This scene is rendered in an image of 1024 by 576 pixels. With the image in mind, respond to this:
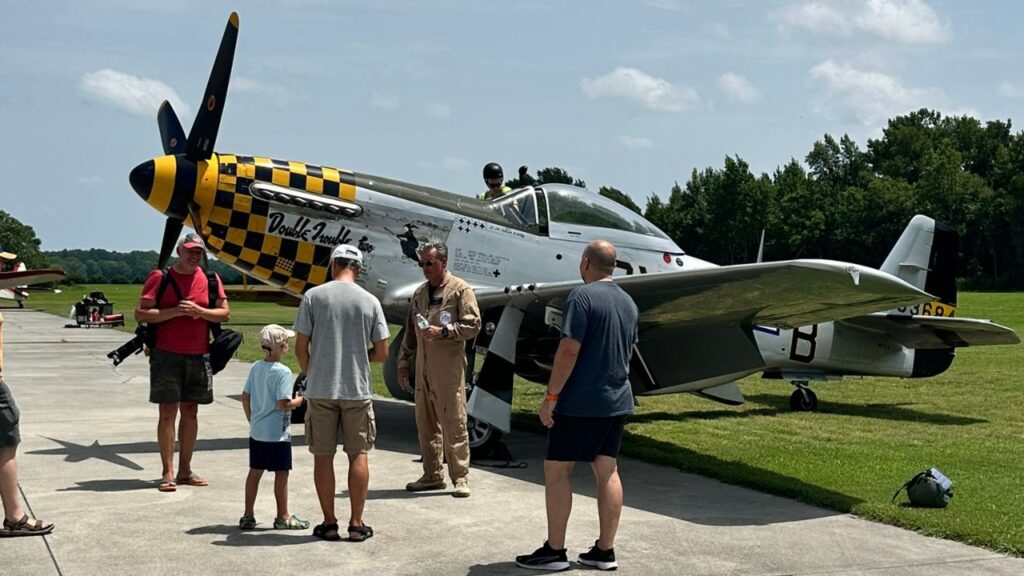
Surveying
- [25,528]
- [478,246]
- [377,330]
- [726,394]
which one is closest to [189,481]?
[25,528]

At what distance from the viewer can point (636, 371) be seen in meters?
9.12

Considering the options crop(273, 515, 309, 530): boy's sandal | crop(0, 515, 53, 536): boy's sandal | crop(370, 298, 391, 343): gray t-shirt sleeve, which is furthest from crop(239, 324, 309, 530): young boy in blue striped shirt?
crop(0, 515, 53, 536): boy's sandal

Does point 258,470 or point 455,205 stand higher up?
point 455,205

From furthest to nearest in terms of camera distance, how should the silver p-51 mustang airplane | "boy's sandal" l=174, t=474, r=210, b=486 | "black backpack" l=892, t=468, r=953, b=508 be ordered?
the silver p-51 mustang airplane, "boy's sandal" l=174, t=474, r=210, b=486, "black backpack" l=892, t=468, r=953, b=508

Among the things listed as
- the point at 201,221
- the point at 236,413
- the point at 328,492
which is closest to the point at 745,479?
the point at 328,492

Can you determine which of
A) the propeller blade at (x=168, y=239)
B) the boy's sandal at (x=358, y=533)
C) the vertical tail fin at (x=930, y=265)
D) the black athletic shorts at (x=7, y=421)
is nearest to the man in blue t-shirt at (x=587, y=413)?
the boy's sandal at (x=358, y=533)

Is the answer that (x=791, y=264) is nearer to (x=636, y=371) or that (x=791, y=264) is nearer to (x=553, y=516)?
(x=553, y=516)

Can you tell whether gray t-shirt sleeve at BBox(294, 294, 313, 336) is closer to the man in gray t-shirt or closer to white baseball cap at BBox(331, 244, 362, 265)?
the man in gray t-shirt

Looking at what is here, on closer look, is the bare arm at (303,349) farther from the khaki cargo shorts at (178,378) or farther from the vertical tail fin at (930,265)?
the vertical tail fin at (930,265)

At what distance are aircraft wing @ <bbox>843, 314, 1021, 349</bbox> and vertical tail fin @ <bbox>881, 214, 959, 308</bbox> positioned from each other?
885 millimetres

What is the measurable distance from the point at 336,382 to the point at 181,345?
1838mm

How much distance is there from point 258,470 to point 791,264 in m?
3.26

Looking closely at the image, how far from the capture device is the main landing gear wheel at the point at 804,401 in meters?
12.1

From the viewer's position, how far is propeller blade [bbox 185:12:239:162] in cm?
884
